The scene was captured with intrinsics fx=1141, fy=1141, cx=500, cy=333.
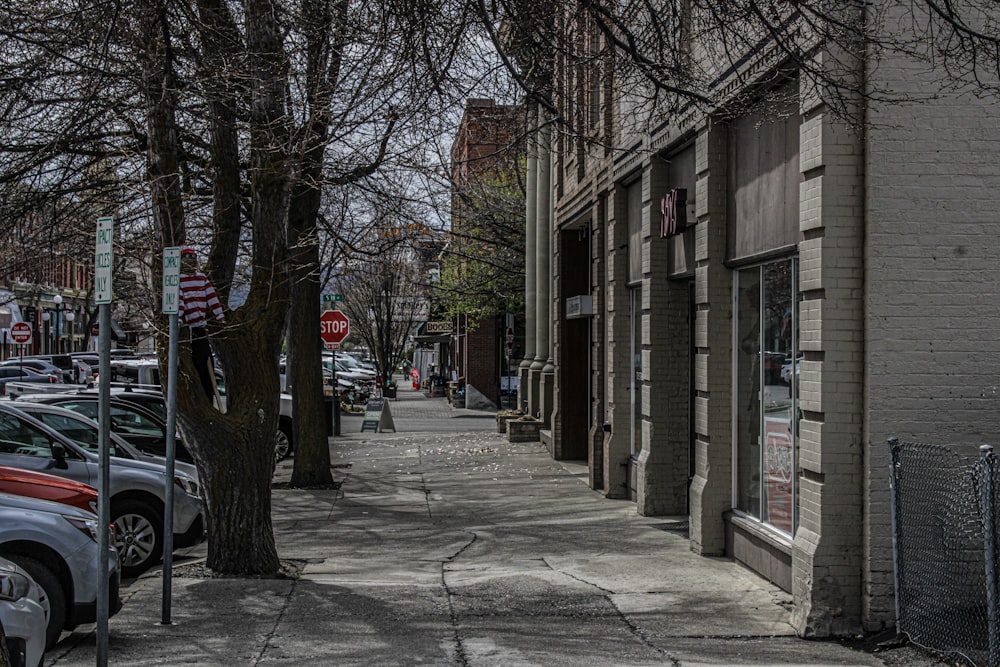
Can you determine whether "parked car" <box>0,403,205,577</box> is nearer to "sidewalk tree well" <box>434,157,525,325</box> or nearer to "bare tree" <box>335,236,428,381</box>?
"sidewalk tree well" <box>434,157,525,325</box>

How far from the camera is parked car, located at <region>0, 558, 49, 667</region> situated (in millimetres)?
5562

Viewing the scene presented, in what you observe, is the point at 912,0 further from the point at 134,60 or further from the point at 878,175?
the point at 134,60

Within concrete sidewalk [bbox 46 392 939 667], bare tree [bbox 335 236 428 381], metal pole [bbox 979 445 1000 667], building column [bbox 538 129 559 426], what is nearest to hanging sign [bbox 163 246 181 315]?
concrete sidewalk [bbox 46 392 939 667]

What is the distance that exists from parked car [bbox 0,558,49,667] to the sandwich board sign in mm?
25516

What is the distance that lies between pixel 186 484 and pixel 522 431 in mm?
15083

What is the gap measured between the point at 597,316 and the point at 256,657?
36.9 ft

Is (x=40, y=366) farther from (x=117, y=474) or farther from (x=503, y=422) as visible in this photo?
(x=117, y=474)

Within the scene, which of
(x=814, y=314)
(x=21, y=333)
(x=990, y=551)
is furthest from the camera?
(x=21, y=333)

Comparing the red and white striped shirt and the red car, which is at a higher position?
the red and white striped shirt

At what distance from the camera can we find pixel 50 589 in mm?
7375

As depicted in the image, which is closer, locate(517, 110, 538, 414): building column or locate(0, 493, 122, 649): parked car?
locate(0, 493, 122, 649): parked car

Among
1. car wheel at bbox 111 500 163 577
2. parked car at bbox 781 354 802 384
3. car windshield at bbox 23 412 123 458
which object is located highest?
parked car at bbox 781 354 802 384

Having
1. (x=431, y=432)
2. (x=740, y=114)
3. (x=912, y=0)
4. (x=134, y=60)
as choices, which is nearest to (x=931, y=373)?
(x=912, y=0)

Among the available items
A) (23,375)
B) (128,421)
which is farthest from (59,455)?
(23,375)
